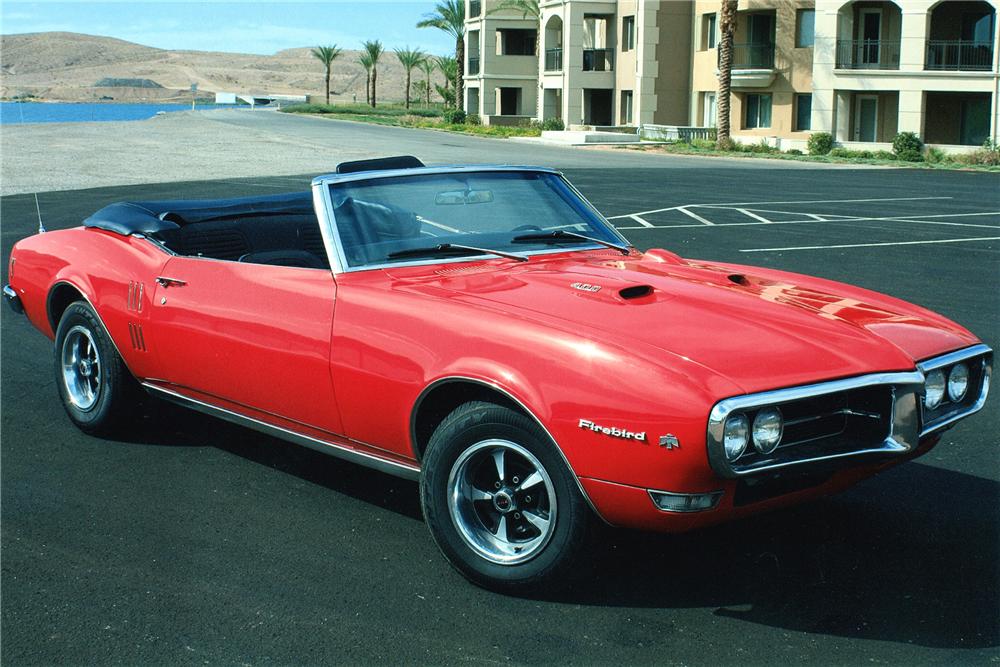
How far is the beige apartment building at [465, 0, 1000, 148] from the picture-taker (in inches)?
1693

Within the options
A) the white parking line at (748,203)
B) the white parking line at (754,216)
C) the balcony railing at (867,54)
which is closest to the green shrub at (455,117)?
the balcony railing at (867,54)

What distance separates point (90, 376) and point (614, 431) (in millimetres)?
3709

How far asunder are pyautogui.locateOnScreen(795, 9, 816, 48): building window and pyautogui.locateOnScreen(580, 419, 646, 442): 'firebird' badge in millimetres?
46586

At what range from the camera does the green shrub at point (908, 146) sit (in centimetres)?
3928

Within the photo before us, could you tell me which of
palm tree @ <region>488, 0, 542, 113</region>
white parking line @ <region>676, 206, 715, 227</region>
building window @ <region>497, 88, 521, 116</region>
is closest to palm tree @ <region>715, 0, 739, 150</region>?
palm tree @ <region>488, 0, 542, 113</region>

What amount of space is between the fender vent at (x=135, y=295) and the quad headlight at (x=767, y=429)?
3.40m

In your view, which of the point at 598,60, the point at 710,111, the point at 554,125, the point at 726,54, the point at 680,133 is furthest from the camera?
the point at 598,60

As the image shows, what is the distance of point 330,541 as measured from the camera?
4.92 meters

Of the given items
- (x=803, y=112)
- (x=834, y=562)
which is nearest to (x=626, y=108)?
(x=803, y=112)

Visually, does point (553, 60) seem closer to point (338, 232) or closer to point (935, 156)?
point (935, 156)

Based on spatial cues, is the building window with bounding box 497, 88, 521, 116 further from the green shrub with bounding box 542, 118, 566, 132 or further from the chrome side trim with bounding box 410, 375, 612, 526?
the chrome side trim with bounding box 410, 375, 612, 526

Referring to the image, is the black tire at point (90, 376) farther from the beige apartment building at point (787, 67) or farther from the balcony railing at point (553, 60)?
the balcony railing at point (553, 60)

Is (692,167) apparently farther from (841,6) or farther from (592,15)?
(592,15)

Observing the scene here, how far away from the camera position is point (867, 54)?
45.9m
